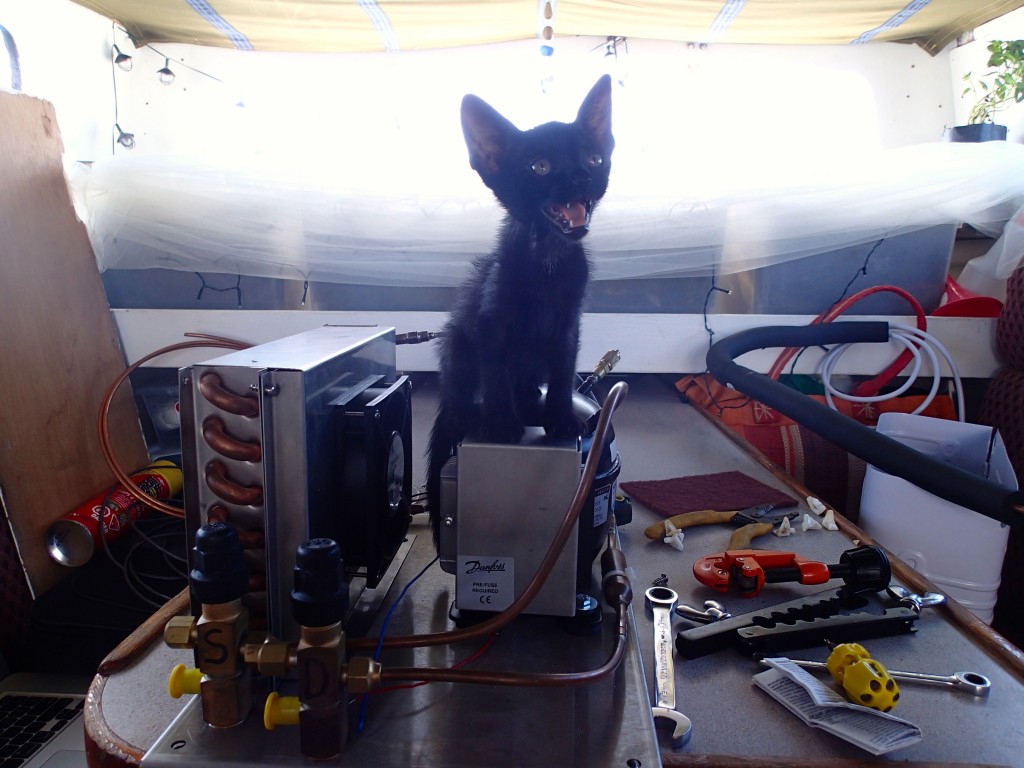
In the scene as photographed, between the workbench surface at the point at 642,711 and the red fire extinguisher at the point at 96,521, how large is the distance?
0.68 meters

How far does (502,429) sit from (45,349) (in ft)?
3.68

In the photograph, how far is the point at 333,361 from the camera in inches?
20.0

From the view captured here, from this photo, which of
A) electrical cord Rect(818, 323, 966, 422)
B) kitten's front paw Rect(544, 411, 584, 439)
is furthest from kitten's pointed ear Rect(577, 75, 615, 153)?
electrical cord Rect(818, 323, 966, 422)

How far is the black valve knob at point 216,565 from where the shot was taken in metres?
0.39

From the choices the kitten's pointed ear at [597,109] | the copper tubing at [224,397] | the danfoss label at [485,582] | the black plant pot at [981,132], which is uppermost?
the black plant pot at [981,132]

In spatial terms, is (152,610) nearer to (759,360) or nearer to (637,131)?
(759,360)

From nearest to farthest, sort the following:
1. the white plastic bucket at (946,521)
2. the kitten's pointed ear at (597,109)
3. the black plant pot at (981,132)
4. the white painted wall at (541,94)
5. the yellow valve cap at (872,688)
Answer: the yellow valve cap at (872,688), the kitten's pointed ear at (597,109), the white plastic bucket at (946,521), the black plant pot at (981,132), the white painted wall at (541,94)

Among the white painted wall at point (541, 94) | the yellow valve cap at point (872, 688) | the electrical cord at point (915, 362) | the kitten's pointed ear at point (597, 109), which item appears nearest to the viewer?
the yellow valve cap at point (872, 688)

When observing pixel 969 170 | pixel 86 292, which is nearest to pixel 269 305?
pixel 86 292

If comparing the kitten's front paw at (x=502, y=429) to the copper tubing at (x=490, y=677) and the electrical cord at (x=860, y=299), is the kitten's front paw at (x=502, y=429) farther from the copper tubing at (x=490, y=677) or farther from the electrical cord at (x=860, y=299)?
the electrical cord at (x=860, y=299)

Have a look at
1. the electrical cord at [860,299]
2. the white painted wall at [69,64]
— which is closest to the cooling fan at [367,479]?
the electrical cord at [860,299]

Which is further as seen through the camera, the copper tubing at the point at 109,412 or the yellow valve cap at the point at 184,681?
the copper tubing at the point at 109,412

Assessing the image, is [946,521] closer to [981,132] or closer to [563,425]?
[563,425]

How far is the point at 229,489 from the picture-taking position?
0.46 meters
